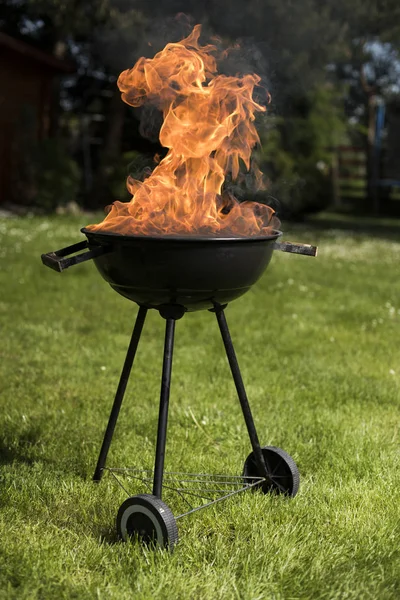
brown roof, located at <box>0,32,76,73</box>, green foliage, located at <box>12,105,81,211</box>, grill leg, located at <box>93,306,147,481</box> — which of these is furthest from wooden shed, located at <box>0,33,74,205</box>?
grill leg, located at <box>93,306,147,481</box>

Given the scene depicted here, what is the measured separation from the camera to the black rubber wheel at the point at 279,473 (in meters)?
3.19

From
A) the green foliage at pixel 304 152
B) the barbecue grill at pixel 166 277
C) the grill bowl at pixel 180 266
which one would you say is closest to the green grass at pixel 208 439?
the barbecue grill at pixel 166 277

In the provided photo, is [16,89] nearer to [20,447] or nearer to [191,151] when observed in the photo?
[20,447]

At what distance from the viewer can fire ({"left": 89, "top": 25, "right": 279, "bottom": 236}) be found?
9.73 feet

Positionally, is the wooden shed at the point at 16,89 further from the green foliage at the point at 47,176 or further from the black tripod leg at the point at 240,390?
the black tripod leg at the point at 240,390

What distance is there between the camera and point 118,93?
1656 cm

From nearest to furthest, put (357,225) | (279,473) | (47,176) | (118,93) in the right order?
(279,473) < (47,176) < (118,93) < (357,225)

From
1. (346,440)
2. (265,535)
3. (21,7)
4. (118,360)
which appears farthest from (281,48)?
(265,535)

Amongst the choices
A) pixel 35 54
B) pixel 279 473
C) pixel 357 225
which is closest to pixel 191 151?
pixel 279 473

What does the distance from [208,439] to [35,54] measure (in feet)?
45.7

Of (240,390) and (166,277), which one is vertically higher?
(166,277)

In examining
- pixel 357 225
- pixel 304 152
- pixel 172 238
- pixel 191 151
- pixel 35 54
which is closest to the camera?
pixel 172 238

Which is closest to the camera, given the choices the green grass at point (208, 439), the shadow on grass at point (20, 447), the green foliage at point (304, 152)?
the green grass at point (208, 439)

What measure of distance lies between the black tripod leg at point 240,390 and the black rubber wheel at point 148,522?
1.94 feet
